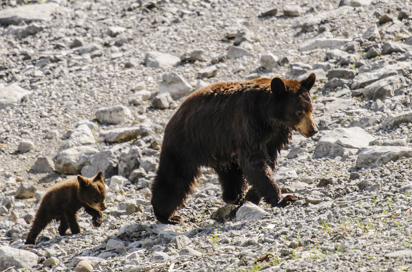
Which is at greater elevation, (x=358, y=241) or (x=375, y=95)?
(x=358, y=241)

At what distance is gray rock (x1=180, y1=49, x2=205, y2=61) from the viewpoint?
13.5 m

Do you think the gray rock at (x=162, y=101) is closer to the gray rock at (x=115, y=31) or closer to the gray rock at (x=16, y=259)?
the gray rock at (x=115, y=31)

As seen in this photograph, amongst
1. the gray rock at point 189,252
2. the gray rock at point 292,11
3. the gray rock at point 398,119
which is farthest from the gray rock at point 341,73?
the gray rock at point 189,252

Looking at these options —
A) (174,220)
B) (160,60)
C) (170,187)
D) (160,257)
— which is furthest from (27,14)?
(160,257)

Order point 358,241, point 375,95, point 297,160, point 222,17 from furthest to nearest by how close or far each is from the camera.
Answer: point 222,17 → point 375,95 → point 297,160 → point 358,241

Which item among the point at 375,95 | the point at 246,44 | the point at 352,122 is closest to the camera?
the point at 352,122

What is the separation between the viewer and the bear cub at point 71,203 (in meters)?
7.17

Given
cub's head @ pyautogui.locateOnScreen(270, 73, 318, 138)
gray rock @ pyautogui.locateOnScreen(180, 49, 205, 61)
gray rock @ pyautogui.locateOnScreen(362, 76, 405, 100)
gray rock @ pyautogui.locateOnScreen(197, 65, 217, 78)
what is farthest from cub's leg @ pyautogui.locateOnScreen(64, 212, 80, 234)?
gray rock @ pyautogui.locateOnScreen(180, 49, 205, 61)

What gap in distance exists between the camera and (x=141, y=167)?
30.9 ft

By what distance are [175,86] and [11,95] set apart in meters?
4.27

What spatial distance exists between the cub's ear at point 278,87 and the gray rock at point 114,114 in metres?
6.01

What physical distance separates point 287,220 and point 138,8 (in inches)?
510

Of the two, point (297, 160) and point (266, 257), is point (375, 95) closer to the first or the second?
point (297, 160)

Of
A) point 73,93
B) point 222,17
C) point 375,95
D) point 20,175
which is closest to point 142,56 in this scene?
point 73,93
